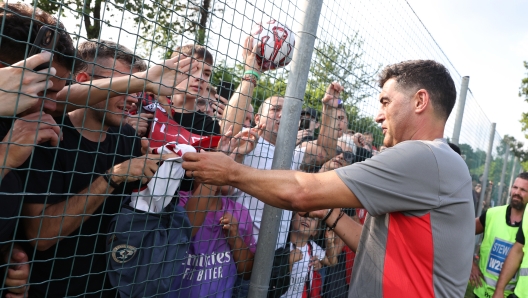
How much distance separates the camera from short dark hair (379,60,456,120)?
221 centimetres

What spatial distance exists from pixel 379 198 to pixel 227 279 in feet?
3.32

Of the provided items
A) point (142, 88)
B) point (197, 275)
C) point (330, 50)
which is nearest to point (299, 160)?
point (330, 50)

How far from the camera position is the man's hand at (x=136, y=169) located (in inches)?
70.0

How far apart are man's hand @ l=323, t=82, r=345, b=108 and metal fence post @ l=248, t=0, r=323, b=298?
0.39m

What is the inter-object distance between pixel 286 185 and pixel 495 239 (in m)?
3.76

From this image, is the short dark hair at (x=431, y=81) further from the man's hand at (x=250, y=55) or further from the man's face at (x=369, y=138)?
the man's face at (x=369, y=138)

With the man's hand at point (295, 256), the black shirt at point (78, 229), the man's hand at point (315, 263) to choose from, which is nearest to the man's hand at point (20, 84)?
the black shirt at point (78, 229)

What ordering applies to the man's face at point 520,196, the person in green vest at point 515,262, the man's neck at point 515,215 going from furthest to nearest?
the man's face at point 520,196
the man's neck at point 515,215
the person in green vest at point 515,262

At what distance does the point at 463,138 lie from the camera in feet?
23.3

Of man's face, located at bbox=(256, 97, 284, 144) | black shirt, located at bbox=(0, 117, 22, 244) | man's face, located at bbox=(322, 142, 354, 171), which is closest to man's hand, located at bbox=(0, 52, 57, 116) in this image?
black shirt, located at bbox=(0, 117, 22, 244)

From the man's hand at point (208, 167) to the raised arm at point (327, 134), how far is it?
0.98 meters

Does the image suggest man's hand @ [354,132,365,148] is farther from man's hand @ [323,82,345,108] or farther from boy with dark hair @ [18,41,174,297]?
boy with dark hair @ [18,41,174,297]

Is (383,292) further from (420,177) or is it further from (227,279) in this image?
(227,279)

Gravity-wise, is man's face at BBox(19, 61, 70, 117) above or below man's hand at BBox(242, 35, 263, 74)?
below
